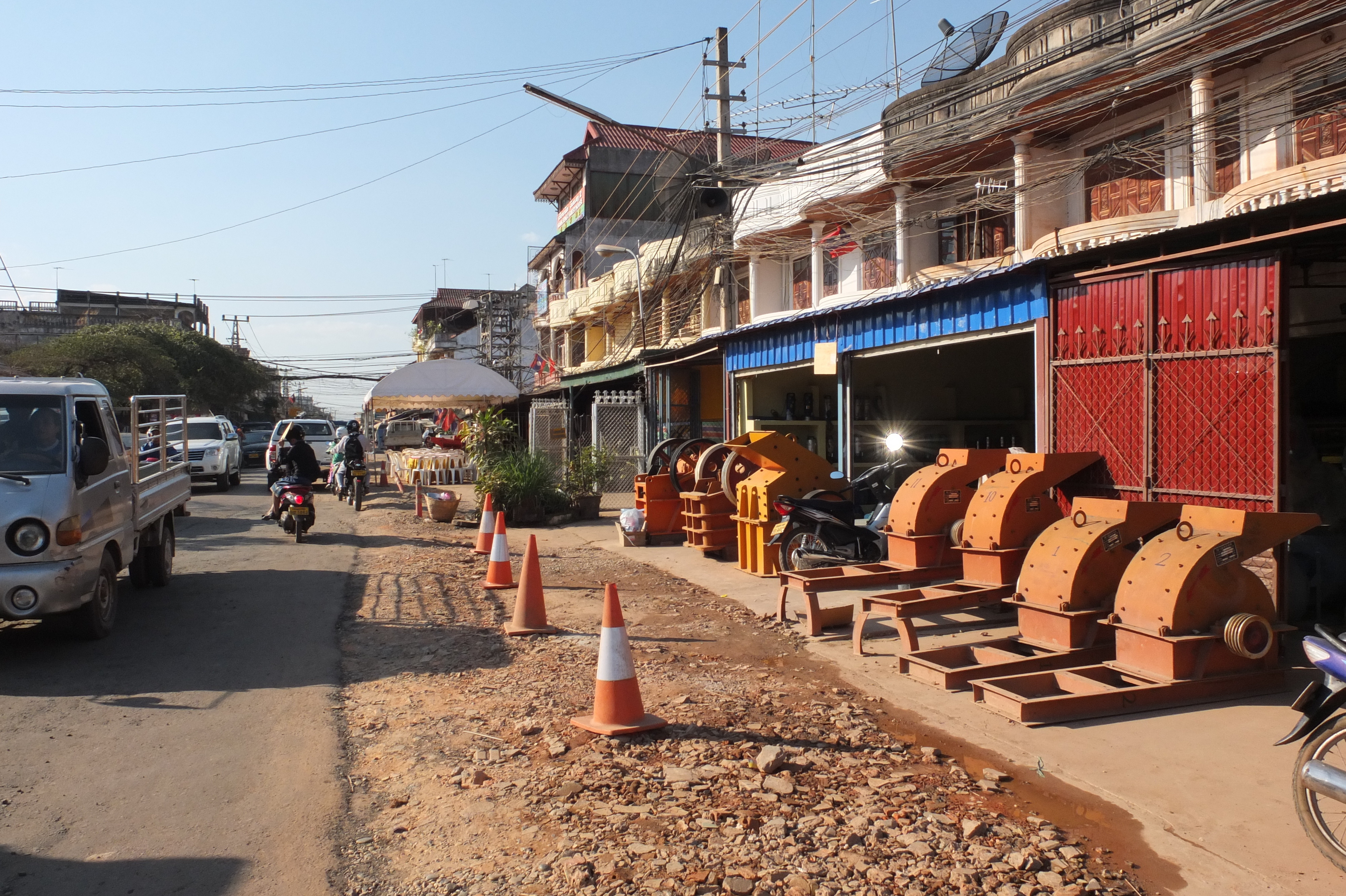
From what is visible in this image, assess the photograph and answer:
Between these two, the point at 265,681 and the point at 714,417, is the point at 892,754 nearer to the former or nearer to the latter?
the point at 265,681

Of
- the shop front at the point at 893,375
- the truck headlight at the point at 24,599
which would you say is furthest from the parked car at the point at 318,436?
the truck headlight at the point at 24,599

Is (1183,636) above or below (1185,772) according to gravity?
above

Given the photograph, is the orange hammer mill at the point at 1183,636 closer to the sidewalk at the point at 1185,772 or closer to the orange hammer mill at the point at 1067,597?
the sidewalk at the point at 1185,772

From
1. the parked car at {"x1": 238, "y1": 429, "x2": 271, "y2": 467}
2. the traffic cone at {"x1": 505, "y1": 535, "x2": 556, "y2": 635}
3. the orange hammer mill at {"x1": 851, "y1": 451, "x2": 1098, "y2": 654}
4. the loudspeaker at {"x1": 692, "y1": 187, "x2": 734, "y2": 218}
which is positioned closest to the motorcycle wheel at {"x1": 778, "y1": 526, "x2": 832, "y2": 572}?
the orange hammer mill at {"x1": 851, "y1": 451, "x2": 1098, "y2": 654}

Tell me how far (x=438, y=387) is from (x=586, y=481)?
22.5ft

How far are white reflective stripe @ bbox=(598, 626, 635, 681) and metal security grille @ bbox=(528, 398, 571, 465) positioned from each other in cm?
1619

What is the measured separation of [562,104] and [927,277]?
8547 mm

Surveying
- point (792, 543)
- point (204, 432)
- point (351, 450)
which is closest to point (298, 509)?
point (351, 450)

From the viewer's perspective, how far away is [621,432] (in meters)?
22.4

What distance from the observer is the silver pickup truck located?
6781mm

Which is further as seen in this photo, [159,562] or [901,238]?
[901,238]

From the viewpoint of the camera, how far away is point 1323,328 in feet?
33.2

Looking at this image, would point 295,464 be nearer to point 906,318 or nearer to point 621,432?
point 621,432

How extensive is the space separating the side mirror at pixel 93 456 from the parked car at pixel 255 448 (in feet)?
92.8
